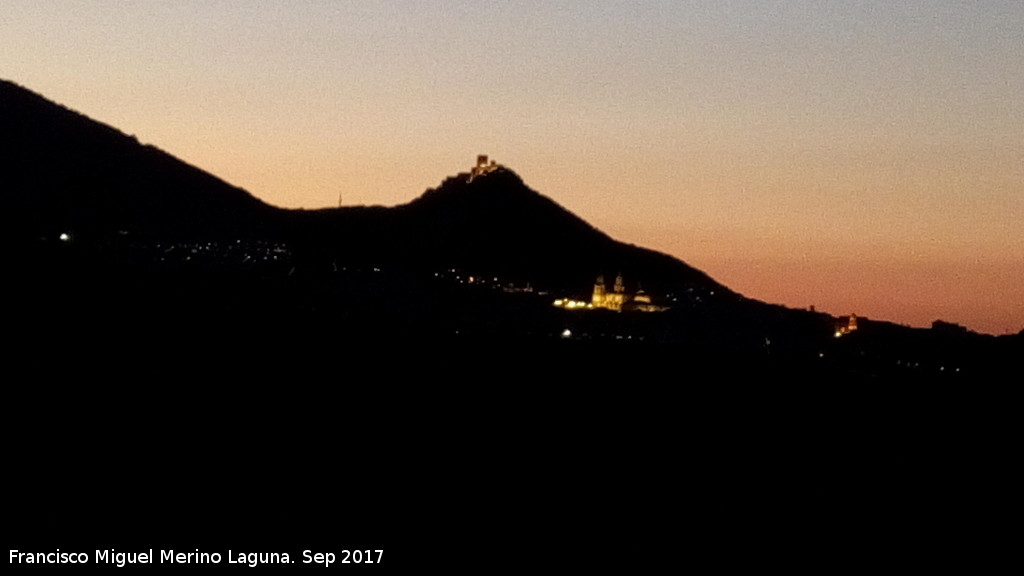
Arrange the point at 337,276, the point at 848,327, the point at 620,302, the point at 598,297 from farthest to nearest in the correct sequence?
the point at 598,297 < the point at 620,302 < the point at 848,327 < the point at 337,276

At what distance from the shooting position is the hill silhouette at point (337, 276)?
59344mm

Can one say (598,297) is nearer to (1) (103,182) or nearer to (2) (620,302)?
(2) (620,302)

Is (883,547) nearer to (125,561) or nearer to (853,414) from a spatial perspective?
(125,561)

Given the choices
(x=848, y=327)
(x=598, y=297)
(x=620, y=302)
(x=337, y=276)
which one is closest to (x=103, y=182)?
(x=337, y=276)

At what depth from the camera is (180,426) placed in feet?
99.6

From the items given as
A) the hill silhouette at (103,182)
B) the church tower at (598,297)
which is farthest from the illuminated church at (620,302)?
the hill silhouette at (103,182)

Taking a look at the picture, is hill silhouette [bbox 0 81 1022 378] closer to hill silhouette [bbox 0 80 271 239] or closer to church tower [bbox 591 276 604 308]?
hill silhouette [bbox 0 80 271 239]

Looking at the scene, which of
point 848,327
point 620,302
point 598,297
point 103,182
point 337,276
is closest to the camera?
point 337,276

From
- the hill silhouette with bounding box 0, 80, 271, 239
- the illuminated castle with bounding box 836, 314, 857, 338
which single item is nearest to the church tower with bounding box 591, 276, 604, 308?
the illuminated castle with bounding box 836, 314, 857, 338

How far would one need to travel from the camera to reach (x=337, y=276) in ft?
383

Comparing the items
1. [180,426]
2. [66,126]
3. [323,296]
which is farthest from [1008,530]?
[66,126]

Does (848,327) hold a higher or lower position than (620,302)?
lower

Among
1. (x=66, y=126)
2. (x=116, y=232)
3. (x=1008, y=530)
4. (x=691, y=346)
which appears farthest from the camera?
(x=66, y=126)

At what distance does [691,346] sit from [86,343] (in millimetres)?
56629
